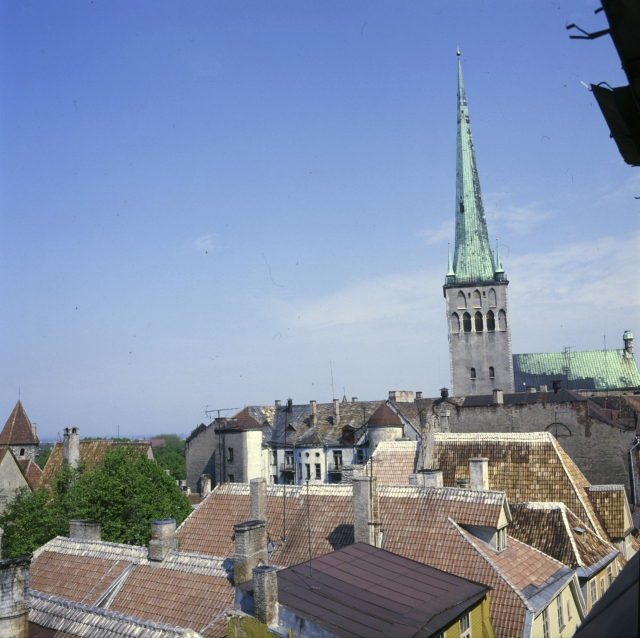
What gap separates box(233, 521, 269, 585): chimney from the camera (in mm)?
16938

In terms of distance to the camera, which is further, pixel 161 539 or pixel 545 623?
pixel 161 539

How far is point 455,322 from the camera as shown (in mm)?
88312

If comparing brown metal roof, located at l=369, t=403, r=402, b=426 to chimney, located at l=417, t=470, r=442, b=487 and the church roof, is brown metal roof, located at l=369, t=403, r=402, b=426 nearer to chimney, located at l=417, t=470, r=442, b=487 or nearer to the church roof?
chimney, located at l=417, t=470, r=442, b=487

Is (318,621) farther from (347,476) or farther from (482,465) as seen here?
(347,476)

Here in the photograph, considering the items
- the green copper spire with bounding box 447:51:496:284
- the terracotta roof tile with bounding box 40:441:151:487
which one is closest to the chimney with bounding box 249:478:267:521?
the terracotta roof tile with bounding box 40:441:151:487

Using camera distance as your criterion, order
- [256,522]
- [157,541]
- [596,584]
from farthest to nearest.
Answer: [596,584] < [157,541] < [256,522]

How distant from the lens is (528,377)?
91875mm

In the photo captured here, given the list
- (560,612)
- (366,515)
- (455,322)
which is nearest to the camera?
(560,612)

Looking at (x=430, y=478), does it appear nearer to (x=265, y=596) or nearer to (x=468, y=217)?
(x=265, y=596)

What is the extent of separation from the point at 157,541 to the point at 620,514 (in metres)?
17.1

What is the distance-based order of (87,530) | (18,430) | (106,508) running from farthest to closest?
1. (18,430)
2. (106,508)
3. (87,530)

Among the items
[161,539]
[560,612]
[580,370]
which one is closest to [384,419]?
[560,612]

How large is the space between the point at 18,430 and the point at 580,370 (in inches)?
2696

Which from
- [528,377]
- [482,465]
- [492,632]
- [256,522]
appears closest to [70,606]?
[256,522]
